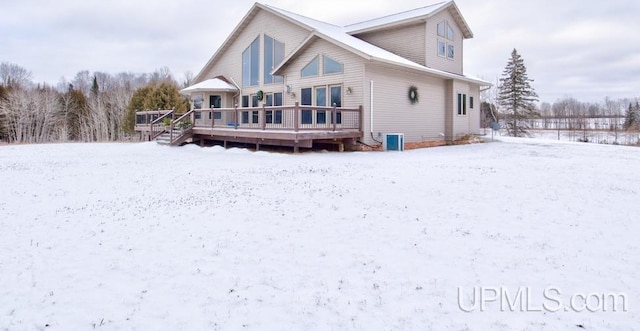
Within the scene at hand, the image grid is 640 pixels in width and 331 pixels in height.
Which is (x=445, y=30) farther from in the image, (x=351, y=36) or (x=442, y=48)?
(x=351, y=36)

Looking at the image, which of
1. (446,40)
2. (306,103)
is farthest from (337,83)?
(446,40)

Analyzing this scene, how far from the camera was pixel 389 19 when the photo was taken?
1989 cm

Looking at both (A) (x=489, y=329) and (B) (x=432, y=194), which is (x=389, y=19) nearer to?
(B) (x=432, y=194)

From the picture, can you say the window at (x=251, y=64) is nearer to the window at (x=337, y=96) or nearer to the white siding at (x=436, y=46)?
the window at (x=337, y=96)

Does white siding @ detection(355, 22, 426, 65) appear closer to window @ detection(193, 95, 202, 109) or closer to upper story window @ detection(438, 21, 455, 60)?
upper story window @ detection(438, 21, 455, 60)

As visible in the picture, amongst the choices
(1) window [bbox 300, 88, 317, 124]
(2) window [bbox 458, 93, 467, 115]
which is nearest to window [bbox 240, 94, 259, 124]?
(1) window [bbox 300, 88, 317, 124]

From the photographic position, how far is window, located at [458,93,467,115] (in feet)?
65.9

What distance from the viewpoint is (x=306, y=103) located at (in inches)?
650

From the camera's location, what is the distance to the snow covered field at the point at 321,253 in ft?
10.3

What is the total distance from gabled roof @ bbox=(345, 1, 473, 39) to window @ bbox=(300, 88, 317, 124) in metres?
5.69

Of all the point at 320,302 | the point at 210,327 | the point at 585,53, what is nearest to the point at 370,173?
the point at 320,302

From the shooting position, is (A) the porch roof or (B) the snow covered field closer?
(B) the snow covered field

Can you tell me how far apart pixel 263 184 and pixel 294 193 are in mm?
1111

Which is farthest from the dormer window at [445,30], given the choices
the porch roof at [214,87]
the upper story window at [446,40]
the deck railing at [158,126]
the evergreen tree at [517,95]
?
the evergreen tree at [517,95]
